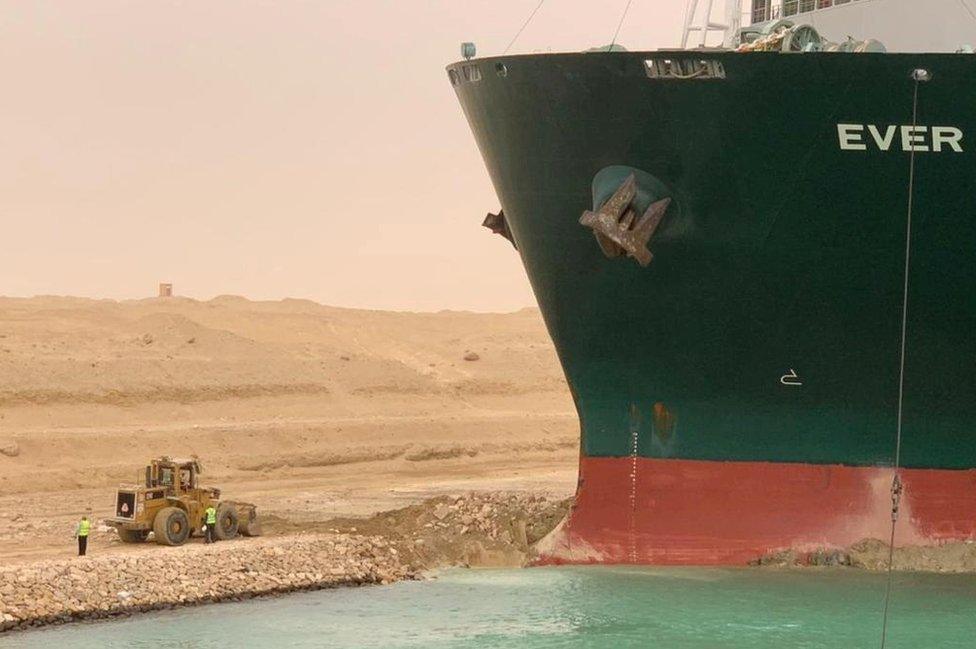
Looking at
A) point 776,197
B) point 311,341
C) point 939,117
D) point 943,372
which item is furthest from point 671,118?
point 311,341

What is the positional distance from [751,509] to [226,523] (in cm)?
783

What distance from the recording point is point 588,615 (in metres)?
20.5

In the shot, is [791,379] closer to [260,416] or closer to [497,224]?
[497,224]

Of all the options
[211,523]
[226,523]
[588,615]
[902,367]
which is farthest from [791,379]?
[226,523]

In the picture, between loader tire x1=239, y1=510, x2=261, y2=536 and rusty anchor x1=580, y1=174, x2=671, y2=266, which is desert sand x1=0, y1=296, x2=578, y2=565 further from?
rusty anchor x1=580, y1=174, x2=671, y2=266

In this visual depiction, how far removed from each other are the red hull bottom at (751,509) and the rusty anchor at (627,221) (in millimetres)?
2944

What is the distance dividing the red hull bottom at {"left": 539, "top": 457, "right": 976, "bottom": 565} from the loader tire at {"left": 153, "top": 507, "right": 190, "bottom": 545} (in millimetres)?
5875

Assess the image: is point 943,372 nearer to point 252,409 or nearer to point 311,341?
point 252,409

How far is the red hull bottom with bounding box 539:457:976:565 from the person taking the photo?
21812 millimetres

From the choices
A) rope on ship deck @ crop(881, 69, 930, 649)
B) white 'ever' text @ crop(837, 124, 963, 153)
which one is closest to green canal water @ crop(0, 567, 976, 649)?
rope on ship deck @ crop(881, 69, 930, 649)

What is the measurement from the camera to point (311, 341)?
62000mm

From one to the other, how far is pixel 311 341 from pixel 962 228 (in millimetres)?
42826

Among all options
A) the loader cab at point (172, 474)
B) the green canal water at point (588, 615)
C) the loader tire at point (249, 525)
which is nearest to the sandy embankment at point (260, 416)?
the loader tire at point (249, 525)

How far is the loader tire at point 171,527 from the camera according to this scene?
24.5 metres
